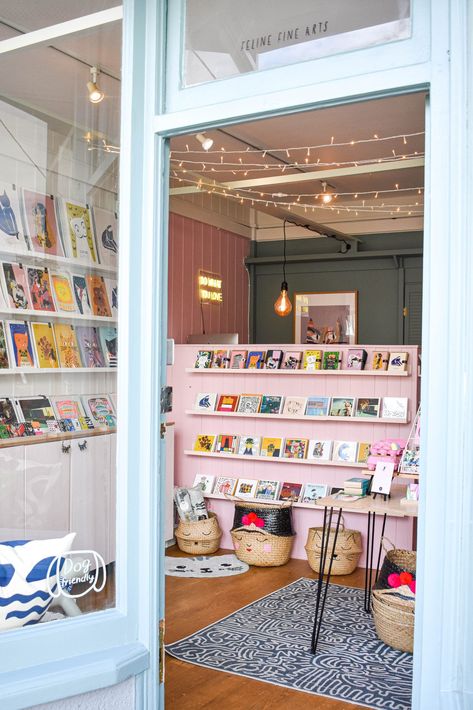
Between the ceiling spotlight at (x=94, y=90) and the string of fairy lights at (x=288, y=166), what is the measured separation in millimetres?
3483

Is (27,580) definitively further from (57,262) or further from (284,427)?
(284,427)

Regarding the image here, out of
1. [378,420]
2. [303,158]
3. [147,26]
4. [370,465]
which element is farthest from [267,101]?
[303,158]

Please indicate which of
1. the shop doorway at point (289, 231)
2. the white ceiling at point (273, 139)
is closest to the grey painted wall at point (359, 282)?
the shop doorway at point (289, 231)

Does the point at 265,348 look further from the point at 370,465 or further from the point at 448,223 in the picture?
the point at 448,223

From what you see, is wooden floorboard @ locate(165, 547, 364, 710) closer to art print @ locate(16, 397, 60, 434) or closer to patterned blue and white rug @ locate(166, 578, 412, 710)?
patterned blue and white rug @ locate(166, 578, 412, 710)

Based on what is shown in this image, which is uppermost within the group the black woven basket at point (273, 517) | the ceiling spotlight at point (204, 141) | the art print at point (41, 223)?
the ceiling spotlight at point (204, 141)

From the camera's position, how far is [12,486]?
302cm

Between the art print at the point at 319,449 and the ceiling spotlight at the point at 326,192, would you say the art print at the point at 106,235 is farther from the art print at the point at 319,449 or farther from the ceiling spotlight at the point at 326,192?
the ceiling spotlight at the point at 326,192

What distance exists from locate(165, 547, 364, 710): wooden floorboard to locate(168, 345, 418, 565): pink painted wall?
0.40m

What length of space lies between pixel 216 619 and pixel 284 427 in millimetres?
2161

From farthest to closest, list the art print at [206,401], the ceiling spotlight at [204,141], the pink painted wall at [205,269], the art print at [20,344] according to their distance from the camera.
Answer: the pink painted wall at [205,269], the art print at [206,401], the ceiling spotlight at [204,141], the art print at [20,344]

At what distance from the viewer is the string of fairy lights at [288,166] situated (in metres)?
6.42

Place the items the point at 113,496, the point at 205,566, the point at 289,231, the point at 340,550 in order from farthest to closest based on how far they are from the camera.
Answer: the point at 289,231 → the point at 205,566 → the point at 340,550 → the point at 113,496

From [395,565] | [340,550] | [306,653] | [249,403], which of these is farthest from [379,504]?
[249,403]
